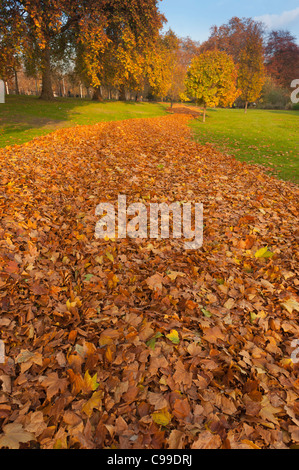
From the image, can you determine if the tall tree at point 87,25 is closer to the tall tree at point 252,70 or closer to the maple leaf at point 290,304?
the maple leaf at point 290,304

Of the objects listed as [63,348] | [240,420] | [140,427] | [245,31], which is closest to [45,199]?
[63,348]

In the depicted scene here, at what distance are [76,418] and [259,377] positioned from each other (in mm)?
1537

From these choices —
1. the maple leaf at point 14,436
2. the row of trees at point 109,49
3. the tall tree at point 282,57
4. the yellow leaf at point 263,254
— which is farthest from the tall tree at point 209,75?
the tall tree at point 282,57

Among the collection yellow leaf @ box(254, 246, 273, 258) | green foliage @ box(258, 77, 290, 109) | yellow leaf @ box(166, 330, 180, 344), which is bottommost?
yellow leaf @ box(166, 330, 180, 344)

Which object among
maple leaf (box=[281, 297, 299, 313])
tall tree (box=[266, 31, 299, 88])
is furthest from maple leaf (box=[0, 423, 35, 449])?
tall tree (box=[266, 31, 299, 88])

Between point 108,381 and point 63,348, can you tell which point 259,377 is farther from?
point 63,348

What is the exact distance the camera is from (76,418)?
5.86ft

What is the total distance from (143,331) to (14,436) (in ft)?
4.07

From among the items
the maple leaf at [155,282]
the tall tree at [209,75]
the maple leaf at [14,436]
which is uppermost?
the tall tree at [209,75]

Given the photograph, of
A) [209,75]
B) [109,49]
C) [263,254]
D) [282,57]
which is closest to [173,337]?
[263,254]

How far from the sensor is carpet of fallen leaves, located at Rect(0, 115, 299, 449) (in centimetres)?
179

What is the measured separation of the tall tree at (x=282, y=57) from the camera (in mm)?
51281

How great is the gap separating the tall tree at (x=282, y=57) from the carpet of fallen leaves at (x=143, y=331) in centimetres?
6165

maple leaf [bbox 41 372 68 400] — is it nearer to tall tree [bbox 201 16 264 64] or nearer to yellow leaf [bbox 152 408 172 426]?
yellow leaf [bbox 152 408 172 426]
